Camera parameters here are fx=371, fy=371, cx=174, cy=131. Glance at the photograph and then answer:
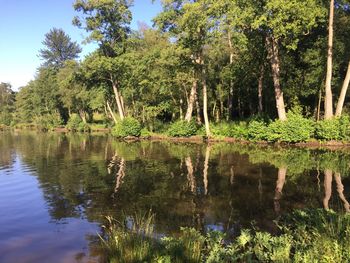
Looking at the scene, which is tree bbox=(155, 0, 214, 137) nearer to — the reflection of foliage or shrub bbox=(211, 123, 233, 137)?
shrub bbox=(211, 123, 233, 137)

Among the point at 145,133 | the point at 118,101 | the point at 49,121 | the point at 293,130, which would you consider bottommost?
the point at 145,133

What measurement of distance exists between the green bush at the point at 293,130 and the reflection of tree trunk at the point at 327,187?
11.1 metres

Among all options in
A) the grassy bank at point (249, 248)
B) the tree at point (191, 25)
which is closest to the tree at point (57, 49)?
the tree at point (191, 25)

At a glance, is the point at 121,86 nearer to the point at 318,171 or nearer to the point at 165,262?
the point at 318,171

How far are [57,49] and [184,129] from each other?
217 feet

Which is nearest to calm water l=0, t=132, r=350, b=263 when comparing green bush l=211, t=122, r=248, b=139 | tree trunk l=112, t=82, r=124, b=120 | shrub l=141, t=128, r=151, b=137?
green bush l=211, t=122, r=248, b=139

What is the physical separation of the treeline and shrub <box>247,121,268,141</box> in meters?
1.64

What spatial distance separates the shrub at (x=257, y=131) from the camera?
3231 centimetres

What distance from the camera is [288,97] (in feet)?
122

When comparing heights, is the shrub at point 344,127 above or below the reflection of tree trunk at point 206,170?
above

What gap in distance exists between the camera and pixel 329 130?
94.4 feet

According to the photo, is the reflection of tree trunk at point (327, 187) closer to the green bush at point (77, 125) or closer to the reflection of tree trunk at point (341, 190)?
the reflection of tree trunk at point (341, 190)

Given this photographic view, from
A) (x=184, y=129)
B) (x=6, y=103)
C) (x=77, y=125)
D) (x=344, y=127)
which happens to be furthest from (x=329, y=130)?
(x=6, y=103)

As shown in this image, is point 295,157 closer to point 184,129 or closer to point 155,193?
point 155,193
